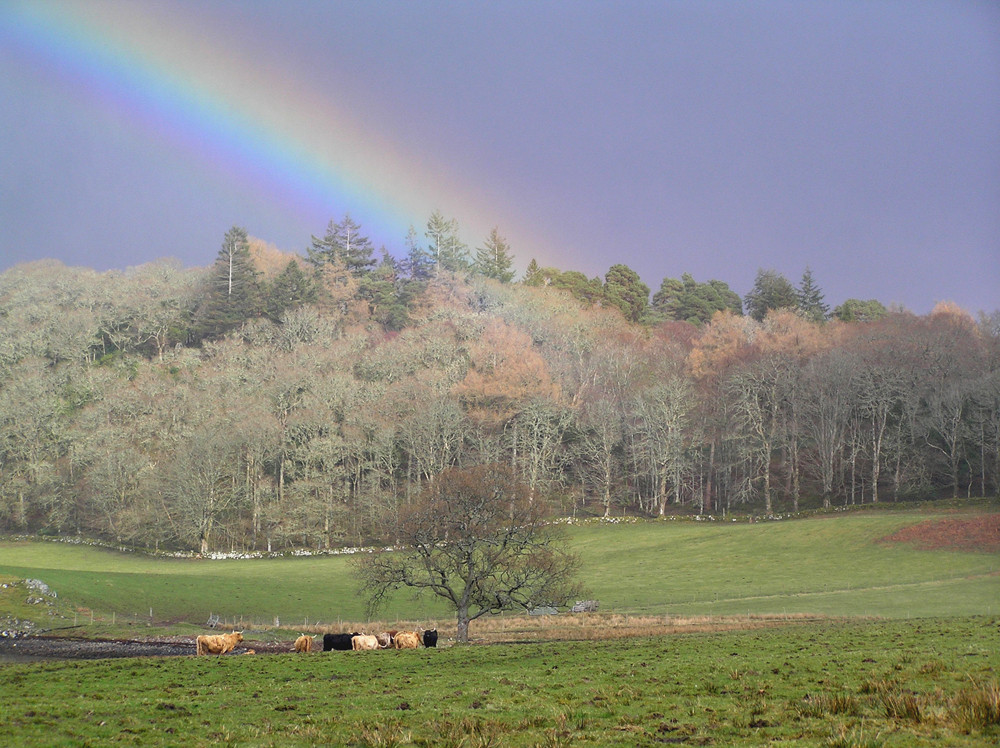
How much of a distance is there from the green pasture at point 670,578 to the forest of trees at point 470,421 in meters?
10.5

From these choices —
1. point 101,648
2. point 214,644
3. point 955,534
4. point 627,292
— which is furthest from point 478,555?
point 627,292

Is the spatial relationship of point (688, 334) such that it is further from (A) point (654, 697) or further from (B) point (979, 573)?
(A) point (654, 697)

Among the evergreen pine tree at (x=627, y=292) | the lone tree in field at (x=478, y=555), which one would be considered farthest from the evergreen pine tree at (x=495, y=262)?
the lone tree in field at (x=478, y=555)

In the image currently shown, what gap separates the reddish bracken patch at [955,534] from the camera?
63.2 m

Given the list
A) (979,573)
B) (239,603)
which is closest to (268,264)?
(239,603)

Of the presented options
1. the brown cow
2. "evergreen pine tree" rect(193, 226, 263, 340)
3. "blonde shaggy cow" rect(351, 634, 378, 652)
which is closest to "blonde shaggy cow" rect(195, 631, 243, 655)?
"blonde shaggy cow" rect(351, 634, 378, 652)

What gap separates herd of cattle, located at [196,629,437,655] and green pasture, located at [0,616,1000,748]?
5.21 meters

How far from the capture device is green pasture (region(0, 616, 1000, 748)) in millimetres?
13320

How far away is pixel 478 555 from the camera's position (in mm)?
42438

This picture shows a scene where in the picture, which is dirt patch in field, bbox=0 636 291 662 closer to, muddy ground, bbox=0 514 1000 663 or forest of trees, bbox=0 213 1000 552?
muddy ground, bbox=0 514 1000 663

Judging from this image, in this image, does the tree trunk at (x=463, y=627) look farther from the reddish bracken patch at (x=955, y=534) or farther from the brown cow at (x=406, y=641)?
the reddish bracken patch at (x=955, y=534)

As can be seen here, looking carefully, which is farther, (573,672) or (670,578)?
(670,578)

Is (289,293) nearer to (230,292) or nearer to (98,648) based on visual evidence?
(230,292)

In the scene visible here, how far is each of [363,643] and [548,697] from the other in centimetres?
1881
